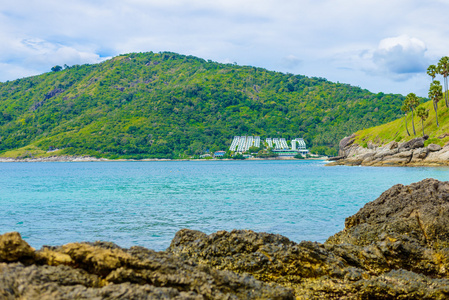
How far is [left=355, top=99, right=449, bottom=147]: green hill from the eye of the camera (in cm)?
7256

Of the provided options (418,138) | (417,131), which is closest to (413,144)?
(418,138)

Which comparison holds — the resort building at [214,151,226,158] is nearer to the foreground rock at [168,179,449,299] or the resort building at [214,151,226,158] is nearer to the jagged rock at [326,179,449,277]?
the jagged rock at [326,179,449,277]

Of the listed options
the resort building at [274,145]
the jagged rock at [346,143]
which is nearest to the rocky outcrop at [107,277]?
the jagged rock at [346,143]

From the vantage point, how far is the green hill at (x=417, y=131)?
7256cm

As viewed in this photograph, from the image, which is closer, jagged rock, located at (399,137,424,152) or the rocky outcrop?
the rocky outcrop

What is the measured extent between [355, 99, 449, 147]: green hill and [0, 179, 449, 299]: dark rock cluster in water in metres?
67.9

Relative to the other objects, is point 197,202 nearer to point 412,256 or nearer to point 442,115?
point 412,256

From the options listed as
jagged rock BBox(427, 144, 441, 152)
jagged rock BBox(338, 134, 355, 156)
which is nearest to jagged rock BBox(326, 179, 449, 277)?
jagged rock BBox(427, 144, 441, 152)

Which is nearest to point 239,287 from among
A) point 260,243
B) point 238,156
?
point 260,243

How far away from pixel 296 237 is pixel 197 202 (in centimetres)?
1290

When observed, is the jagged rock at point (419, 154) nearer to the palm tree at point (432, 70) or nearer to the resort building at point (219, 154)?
the palm tree at point (432, 70)

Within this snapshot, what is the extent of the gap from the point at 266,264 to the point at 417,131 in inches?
3430

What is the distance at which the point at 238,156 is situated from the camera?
576ft

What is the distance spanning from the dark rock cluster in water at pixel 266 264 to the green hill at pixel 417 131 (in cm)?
6786
